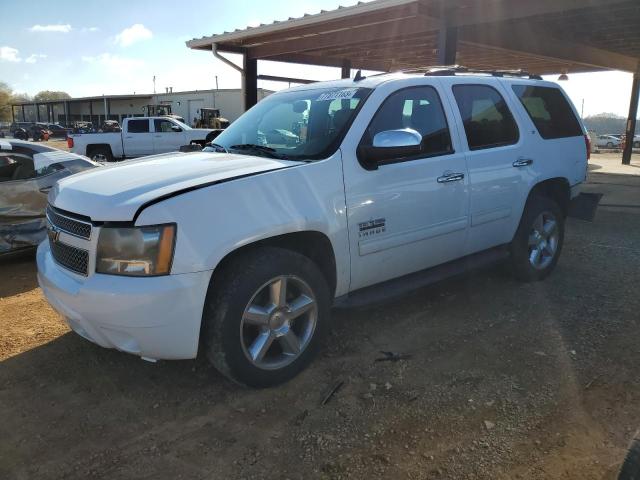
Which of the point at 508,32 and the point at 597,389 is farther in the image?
the point at 508,32

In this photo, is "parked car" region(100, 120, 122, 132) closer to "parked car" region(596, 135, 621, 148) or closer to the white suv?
the white suv

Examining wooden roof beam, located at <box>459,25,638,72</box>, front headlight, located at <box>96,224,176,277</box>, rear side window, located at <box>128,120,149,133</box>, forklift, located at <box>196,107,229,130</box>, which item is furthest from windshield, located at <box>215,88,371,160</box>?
forklift, located at <box>196,107,229,130</box>

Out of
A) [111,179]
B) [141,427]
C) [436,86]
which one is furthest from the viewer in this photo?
[436,86]

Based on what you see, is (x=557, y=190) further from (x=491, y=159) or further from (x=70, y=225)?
(x=70, y=225)

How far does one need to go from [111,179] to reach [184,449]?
5.32 feet

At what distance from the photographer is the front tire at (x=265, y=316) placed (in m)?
2.89

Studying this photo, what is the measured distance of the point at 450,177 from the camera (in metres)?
3.96

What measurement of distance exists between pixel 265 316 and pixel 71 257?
1.17 metres

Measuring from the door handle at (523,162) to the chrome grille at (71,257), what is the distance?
354 centimetres

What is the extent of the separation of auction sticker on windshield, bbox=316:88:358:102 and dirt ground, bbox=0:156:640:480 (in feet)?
5.78

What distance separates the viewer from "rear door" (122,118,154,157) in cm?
1933

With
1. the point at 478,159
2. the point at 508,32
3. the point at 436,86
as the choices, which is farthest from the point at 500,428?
the point at 508,32

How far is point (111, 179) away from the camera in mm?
3141

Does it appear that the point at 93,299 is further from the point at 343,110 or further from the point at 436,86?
the point at 436,86
